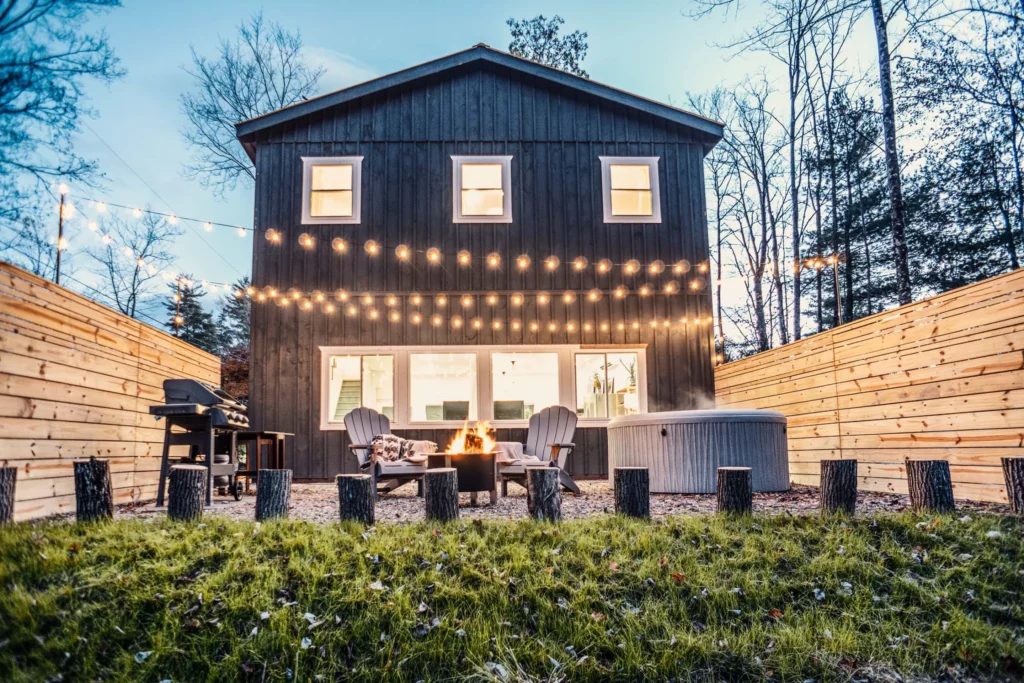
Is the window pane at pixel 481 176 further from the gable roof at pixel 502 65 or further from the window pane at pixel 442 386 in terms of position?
the window pane at pixel 442 386

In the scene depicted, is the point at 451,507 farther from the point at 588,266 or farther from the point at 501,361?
the point at 588,266

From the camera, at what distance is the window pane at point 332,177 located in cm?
907

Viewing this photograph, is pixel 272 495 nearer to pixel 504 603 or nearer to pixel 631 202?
pixel 504 603

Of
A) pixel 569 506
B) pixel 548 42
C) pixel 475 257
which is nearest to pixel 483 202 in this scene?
pixel 475 257

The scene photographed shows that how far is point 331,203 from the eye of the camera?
9031 millimetres

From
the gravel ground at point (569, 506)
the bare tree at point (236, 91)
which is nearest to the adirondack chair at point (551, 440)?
the gravel ground at point (569, 506)

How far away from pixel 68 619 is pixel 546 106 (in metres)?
8.55

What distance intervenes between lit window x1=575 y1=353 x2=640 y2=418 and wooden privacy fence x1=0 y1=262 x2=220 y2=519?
5413 millimetres

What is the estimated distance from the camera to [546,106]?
9375 millimetres

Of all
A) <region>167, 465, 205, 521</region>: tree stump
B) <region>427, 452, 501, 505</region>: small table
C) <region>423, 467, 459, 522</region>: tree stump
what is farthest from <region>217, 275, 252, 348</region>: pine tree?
<region>423, 467, 459, 522</region>: tree stump

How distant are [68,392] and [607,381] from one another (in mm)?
6455

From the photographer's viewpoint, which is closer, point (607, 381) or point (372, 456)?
point (372, 456)

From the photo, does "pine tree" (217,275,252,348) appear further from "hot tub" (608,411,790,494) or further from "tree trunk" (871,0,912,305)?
"tree trunk" (871,0,912,305)

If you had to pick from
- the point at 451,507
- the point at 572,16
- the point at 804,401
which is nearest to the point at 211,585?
the point at 451,507
